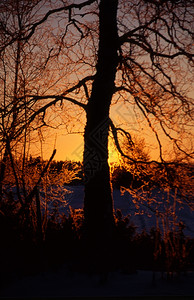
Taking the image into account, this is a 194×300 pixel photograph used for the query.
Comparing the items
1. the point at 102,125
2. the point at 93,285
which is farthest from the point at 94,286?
the point at 102,125

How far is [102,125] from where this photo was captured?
5.71 metres

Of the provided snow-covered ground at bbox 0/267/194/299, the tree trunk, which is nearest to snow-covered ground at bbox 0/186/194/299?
snow-covered ground at bbox 0/267/194/299

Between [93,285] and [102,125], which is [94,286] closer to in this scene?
[93,285]

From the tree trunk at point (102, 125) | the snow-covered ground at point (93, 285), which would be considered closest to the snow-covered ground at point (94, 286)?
the snow-covered ground at point (93, 285)

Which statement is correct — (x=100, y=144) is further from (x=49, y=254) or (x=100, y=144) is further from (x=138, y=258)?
(x=138, y=258)

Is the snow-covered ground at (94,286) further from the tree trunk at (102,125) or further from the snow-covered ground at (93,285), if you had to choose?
the tree trunk at (102,125)

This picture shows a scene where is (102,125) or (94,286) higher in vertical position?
(102,125)

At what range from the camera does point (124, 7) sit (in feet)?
20.4

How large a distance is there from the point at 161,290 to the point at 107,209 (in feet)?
5.89

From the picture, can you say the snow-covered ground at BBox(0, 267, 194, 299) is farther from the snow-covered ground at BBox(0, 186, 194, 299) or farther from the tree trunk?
the tree trunk

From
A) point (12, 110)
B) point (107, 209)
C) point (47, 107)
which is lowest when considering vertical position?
point (107, 209)

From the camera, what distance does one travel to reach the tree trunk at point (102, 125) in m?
5.59

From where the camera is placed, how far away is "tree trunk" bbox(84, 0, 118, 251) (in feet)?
18.3

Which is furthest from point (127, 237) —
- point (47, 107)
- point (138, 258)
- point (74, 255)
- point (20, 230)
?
point (47, 107)
